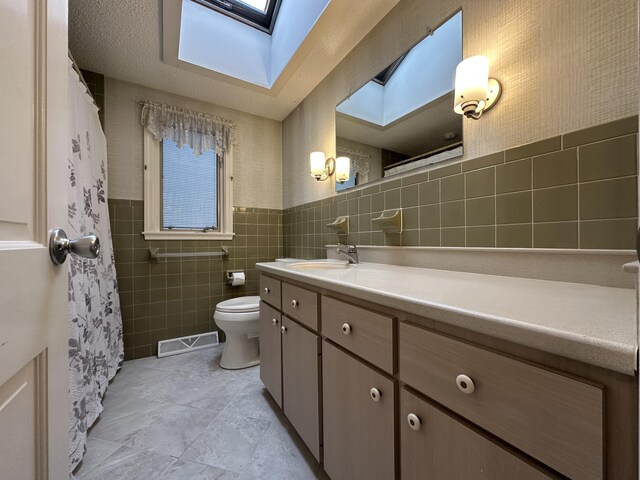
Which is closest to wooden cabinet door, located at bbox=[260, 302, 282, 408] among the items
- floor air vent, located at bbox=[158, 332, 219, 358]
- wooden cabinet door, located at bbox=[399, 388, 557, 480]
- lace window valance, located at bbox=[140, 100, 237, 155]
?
wooden cabinet door, located at bbox=[399, 388, 557, 480]

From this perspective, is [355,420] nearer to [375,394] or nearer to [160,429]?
[375,394]

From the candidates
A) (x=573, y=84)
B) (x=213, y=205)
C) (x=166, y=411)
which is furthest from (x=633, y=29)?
(x=213, y=205)

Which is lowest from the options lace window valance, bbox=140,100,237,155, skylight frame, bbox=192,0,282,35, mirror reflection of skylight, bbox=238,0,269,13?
lace window valance, bbox=140,100,237,155

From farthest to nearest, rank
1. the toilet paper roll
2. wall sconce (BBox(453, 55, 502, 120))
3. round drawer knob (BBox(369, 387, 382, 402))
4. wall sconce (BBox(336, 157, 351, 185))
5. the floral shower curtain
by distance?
the toilet paper roll < wall sconce (BBox(336, 157, 351, 185)) < the floral shower curtain < wall sconce (BBox(453, 55, 502, 120)) < round drawer knob (BBox(369, 387, 382, 402))

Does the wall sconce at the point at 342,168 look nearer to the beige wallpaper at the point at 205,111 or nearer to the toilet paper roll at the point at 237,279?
A: the beige wallpaper at the point at 205,111

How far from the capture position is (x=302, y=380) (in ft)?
3.54

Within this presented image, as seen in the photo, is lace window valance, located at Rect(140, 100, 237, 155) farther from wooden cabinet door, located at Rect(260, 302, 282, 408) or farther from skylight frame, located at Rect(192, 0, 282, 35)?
wooden cabinet door, located at Rect(260, 302, 282, 408)

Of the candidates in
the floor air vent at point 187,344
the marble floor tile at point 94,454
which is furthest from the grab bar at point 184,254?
the marble floor tile at point 94,454

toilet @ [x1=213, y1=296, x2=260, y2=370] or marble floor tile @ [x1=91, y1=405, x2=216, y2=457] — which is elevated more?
toilet @ [x1=213, y1=296, x2=260, y2=370]

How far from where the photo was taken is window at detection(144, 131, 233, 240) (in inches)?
85.5

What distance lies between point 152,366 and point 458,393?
2.25m

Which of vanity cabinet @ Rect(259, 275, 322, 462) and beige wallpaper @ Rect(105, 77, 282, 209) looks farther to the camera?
beige wallpaper @ Rect(105, 77, 282, 209)

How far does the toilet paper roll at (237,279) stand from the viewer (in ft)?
7.94

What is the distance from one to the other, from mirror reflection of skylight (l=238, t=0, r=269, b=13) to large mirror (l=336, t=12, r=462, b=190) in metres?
1.02
